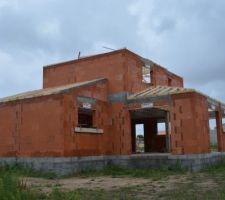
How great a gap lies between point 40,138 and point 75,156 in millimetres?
2190

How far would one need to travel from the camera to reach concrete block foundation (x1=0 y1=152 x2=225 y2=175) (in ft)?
60.7

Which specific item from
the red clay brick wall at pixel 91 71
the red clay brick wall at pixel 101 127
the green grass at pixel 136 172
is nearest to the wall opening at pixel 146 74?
the red clay brick wall at pixel 91 71

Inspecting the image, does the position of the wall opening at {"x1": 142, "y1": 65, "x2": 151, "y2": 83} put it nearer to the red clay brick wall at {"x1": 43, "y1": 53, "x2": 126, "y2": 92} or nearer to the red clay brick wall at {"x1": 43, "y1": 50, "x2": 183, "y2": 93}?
the red clay brick wall at {"x1": 43, "y1": 50, "x2": 183, "y2": 93}

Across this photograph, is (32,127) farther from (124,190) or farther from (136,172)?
(124,190)

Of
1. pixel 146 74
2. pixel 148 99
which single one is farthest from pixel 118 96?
A: pixel 146 74

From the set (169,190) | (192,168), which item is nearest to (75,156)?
(192,168)

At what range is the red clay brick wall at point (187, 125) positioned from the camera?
1914 centimetres

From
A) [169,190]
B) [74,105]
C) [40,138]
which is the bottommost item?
[169,190]

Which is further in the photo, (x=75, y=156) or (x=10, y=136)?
(x=10, y=136)

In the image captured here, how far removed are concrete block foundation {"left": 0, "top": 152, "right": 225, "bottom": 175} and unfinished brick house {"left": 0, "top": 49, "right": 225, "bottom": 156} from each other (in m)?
0.33

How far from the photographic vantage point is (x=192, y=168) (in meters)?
18.8

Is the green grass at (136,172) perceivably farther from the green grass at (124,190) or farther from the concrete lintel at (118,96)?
the concrete lintel at (118,96)

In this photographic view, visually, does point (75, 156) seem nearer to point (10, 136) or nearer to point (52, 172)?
point (52, 172)

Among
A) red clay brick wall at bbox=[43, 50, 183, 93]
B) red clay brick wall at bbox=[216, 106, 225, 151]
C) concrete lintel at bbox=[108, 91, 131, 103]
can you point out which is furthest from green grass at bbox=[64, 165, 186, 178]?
red clay brick wall at bbox=[216, 106, 225, 151]
